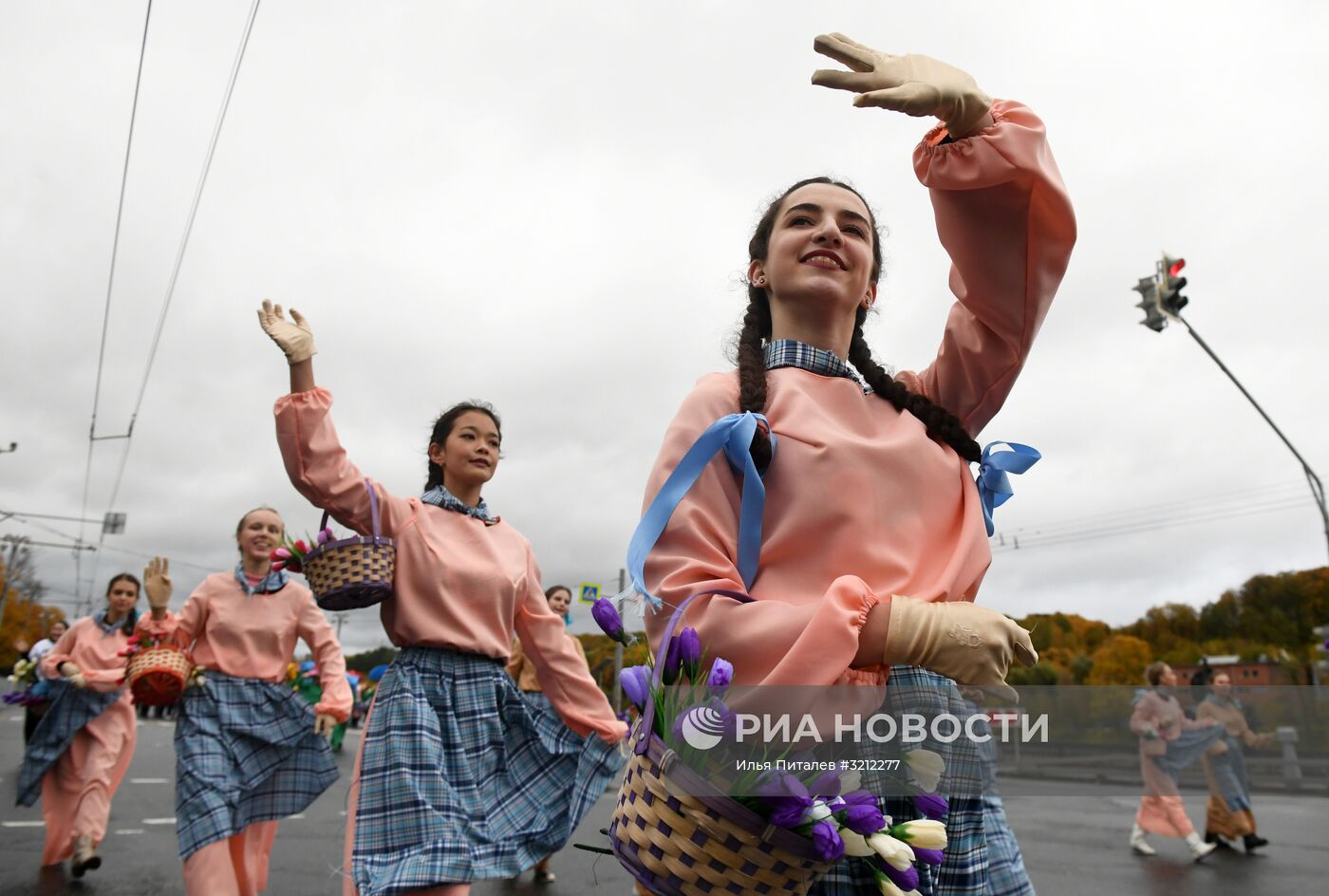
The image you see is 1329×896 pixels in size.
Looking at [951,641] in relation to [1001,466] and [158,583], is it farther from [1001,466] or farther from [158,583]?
[158,583]

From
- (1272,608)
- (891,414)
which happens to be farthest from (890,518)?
(1272,608)

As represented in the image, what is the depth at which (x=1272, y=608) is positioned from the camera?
1855 inches

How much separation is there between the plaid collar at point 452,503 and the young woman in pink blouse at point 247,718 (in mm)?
1524

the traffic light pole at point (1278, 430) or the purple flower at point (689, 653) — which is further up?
the traffic light pole at point (1278, 430)

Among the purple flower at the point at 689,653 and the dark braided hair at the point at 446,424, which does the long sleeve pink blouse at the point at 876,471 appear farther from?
the dark braided hair at the point at 446,424

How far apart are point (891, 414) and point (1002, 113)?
550 millimetres

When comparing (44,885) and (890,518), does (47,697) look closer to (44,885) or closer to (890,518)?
(44,885)

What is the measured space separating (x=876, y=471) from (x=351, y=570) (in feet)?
7.18

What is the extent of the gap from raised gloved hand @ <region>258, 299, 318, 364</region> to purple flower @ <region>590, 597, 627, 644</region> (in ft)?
6.88

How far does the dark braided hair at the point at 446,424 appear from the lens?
13.4 ft

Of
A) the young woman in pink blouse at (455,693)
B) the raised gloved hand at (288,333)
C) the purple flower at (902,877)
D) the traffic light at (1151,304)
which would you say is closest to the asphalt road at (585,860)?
the young woman in pink blouse at (455,693)

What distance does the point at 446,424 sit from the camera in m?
4.12

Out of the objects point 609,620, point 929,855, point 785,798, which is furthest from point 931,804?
point 609,620

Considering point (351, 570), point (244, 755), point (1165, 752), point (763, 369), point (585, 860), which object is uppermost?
point (763, 369)
